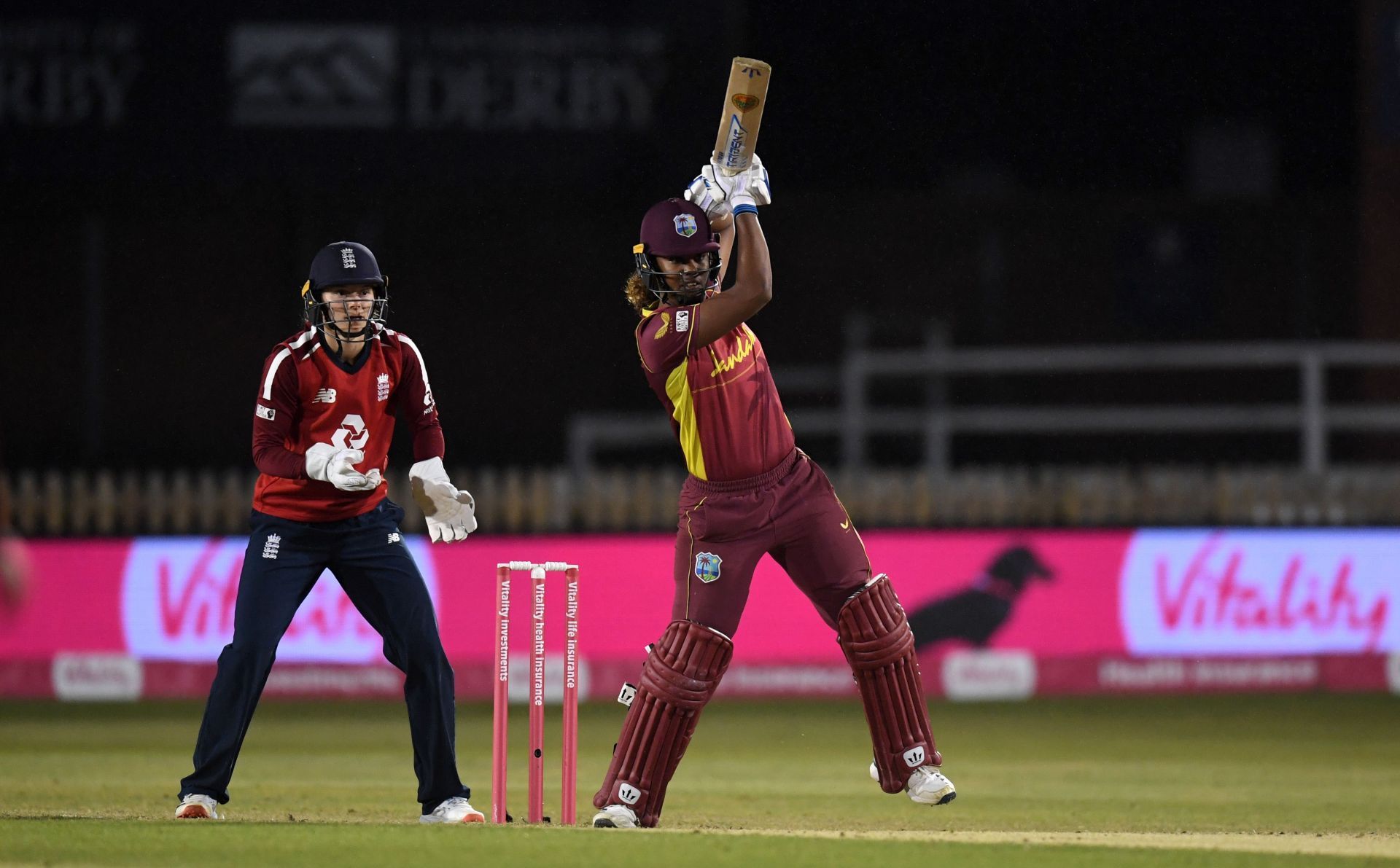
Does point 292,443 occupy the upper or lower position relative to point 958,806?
upper

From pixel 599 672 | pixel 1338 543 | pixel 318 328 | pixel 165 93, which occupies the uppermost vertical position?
pixel 165 93

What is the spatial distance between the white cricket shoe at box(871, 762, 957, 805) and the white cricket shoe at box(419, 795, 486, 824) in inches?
50.6

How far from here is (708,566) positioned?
5957 mm

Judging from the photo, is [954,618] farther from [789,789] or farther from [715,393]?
[715,393]

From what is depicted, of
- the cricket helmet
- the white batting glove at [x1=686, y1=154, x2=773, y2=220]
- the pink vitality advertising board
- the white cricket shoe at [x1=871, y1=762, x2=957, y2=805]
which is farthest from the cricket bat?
the pink vitality advertising board

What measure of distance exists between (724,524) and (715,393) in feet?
1.33

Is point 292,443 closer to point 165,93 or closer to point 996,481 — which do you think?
point 996,481

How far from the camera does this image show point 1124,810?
7.52 metres

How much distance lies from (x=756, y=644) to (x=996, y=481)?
2.60 metres

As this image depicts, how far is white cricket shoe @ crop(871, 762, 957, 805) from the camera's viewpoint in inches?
237

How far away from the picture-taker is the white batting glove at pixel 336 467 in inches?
237

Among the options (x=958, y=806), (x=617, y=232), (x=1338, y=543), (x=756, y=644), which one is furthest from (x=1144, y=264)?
(x=958, y=806)

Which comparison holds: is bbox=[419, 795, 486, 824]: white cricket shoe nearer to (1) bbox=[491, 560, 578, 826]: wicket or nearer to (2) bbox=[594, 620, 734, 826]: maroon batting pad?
(1) bbox=[491, 560, 578, 826]: wicket

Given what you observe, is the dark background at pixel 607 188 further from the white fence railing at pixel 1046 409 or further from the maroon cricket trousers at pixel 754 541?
the maroon cricket trousers at pixel 754 541
